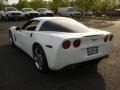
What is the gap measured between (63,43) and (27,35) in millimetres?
2079

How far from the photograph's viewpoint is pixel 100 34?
5.37m

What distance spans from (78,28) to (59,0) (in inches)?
1676

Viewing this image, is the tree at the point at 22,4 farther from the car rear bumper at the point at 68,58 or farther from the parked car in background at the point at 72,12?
the car rear bumper at the point at 68,58

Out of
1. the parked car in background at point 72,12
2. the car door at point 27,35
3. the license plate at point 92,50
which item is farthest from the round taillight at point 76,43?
the parked car in background at point 72,12

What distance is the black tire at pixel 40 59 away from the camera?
545 cm

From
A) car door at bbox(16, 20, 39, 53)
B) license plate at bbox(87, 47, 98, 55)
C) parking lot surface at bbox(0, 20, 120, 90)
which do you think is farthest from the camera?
car door at bbox(16, 20, 39, 53)

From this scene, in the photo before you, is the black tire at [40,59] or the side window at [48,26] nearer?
the black tire at [40,59]

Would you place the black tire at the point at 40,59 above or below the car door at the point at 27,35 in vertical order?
below

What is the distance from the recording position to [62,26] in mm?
5844

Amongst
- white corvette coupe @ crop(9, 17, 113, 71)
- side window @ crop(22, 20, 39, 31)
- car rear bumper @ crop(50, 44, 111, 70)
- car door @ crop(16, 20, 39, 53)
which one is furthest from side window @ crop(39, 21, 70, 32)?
car rear bumper @ crop(50, 44, 111, 70)

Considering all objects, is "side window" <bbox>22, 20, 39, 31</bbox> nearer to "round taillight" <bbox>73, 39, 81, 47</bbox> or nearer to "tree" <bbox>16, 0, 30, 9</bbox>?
"round taillight" <bbox>73, 39, 81, 47</bbox>

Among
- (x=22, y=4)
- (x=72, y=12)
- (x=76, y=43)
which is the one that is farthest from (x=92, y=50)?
(x=22, y=4)

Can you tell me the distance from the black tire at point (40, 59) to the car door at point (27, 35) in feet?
1.38

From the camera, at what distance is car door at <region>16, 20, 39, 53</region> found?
636 centimetres
